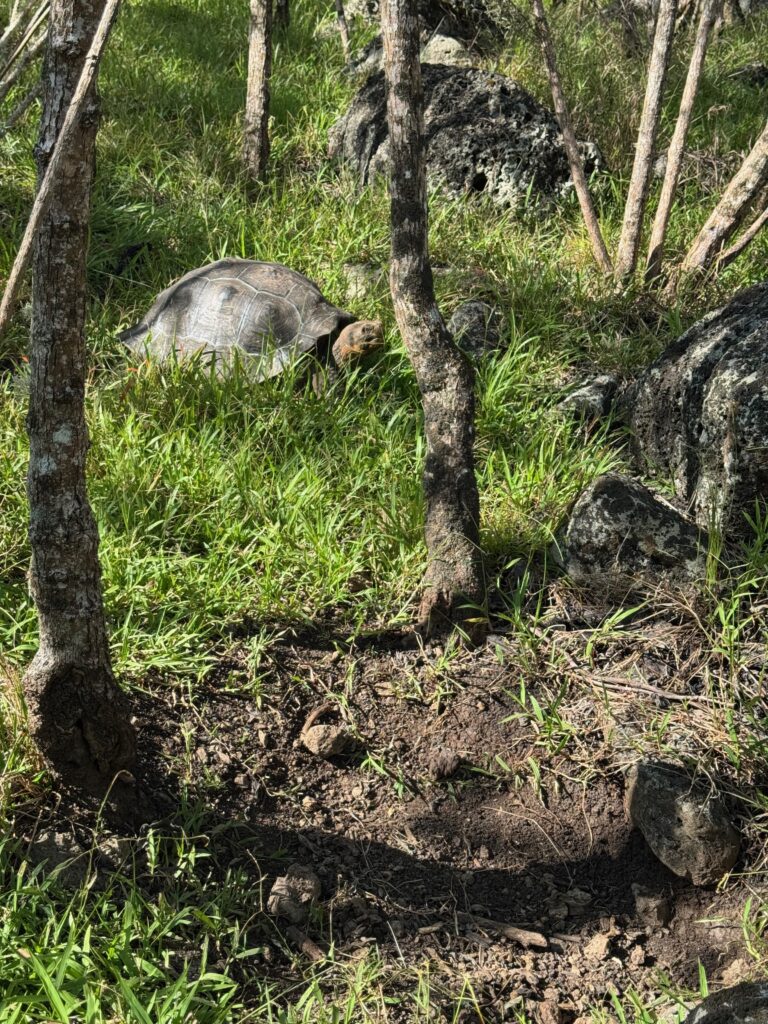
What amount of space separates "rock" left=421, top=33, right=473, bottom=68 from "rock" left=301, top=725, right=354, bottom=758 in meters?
5.25

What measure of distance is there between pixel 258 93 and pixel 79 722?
4.08 meters

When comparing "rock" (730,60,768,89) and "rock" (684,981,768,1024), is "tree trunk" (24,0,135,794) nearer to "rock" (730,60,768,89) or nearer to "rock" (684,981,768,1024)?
"rock" (684,981,768,1024)

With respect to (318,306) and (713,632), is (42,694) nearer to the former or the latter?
(713,632)

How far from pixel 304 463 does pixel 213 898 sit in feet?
5.66

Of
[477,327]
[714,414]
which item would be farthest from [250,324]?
[714,414]

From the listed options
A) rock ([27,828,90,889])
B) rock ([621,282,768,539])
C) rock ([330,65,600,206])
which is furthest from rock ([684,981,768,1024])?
rock ([330,65,600,206])

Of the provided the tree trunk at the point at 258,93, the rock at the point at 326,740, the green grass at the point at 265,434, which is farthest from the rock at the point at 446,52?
the rock at the point at 326,740

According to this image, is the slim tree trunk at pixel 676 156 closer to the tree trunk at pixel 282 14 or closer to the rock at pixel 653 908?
the rock at pixel 653 908

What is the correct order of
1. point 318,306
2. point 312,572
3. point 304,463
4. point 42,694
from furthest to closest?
point 318,306 → point 304,463 → point 312,572 → point 42,694

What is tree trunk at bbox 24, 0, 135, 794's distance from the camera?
201 centimetres

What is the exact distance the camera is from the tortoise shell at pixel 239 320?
14.3 ft

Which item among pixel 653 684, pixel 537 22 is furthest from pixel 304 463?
pixel 537 22

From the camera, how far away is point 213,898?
255 cm

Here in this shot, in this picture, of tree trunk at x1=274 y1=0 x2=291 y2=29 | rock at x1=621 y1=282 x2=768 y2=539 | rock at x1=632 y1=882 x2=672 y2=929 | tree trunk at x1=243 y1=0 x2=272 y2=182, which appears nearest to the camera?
rock at x1=632 y1=882 x2=672 y2=929
